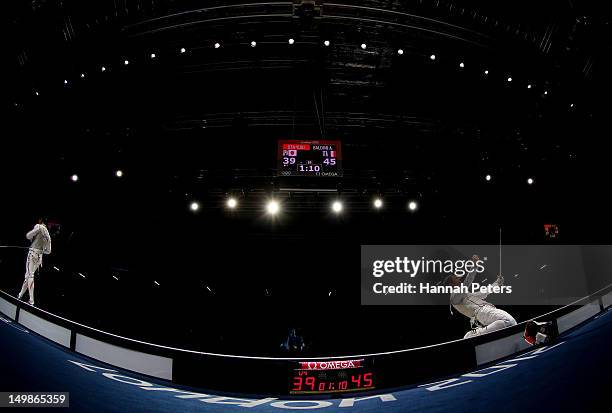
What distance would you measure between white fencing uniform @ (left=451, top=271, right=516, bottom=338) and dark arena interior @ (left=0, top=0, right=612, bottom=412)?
35mm

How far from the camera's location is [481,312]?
6125mm

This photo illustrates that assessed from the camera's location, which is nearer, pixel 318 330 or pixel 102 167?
pixel 102 167

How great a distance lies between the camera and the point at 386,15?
847 centimetres

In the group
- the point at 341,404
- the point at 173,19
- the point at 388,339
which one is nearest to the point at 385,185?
the point at 388,339

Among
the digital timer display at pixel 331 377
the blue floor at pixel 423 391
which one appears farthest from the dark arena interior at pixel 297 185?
the blue floor at pixel 423 391

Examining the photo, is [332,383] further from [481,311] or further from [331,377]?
[481,311]

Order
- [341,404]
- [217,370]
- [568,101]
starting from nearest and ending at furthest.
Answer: [341,404] → [217,370] → [568,101]

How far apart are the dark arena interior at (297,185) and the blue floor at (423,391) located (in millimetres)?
140

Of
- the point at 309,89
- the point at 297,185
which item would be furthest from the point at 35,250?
the point at 309,89

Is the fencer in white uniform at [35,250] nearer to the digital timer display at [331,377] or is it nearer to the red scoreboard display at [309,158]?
the red scoreboard display at [309,158]

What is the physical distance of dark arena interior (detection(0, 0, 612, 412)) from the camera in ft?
18.9

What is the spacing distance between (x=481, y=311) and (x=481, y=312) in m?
0.02

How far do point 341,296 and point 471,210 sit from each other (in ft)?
18.4

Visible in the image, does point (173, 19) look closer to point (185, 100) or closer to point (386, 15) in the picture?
point (185, 100)
